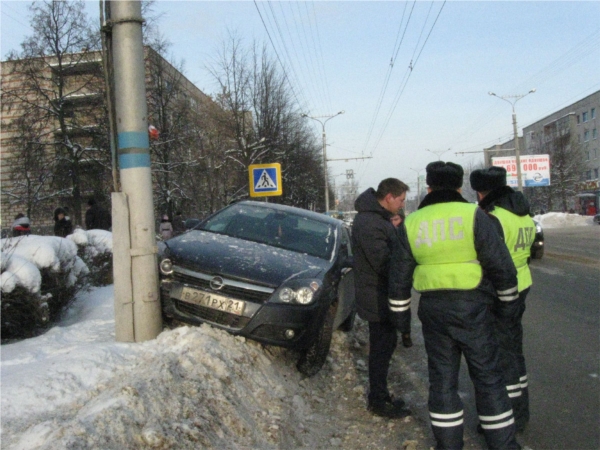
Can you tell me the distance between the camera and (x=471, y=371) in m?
3.26

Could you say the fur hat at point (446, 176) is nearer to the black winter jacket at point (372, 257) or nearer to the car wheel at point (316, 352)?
the black winter jacket at point (372, 257)

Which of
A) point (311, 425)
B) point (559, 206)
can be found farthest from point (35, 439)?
point (559, 206)

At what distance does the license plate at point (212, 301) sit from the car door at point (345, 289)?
3.98 feet

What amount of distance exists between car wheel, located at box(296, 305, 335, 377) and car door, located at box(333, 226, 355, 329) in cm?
44

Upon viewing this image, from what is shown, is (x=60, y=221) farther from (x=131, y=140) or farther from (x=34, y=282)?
(x=131, y=140)

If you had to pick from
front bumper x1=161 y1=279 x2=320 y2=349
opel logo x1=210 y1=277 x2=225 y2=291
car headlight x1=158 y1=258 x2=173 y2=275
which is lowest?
front bumper x1=161 y1=279 x2=320 y2=349

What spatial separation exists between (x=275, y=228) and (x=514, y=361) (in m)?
3.23

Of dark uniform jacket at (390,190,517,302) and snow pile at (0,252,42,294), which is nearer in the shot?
dark uniform jacket at (390,190,517,302)

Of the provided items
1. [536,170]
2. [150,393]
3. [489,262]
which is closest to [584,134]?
[536,170]

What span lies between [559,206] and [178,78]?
167 feet

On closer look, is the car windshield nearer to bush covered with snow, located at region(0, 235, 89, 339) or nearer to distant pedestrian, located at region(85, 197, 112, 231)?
bush covered with snow, located at region(0, 235, 89, 339)

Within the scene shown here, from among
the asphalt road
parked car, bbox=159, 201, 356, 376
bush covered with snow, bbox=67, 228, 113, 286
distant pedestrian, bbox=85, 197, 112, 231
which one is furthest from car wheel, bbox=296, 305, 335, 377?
distant pedestrian, bbox=85, 197, 112, 231

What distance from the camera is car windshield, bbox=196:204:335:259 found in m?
5.93

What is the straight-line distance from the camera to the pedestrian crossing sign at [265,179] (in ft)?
47.1
